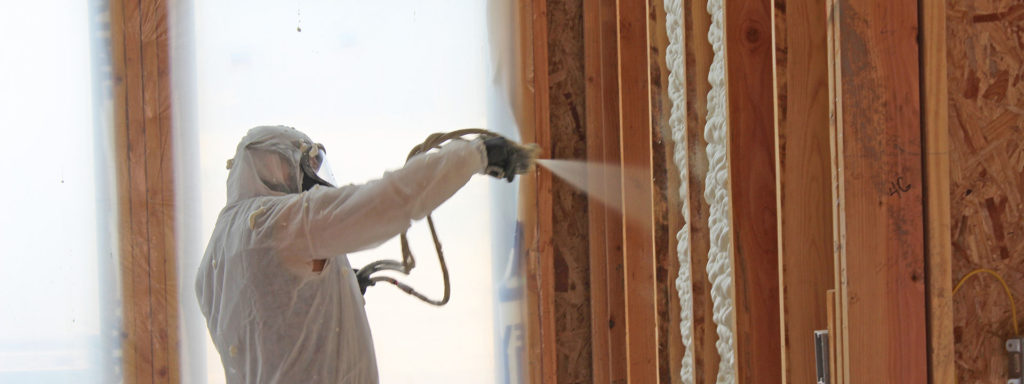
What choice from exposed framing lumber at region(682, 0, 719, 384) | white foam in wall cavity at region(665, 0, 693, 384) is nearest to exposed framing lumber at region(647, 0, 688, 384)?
white foam in wall cavity at region(665, 0, 693, 384)

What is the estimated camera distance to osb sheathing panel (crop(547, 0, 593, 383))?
2902 mm

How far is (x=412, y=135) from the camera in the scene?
2.90 metres

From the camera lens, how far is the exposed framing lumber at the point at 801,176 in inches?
56.2

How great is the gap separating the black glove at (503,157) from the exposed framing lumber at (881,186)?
0.89 m

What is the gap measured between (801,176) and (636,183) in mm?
993

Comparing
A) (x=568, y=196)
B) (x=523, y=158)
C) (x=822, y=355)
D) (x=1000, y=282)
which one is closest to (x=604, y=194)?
(x=568, y=196)

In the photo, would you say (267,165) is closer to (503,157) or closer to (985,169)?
(503,157)

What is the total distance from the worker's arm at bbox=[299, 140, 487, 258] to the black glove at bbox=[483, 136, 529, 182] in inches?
1.6

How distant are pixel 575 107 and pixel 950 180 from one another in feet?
5.60

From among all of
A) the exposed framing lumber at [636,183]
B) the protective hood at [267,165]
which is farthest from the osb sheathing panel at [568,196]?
the protective hood at [267,165]

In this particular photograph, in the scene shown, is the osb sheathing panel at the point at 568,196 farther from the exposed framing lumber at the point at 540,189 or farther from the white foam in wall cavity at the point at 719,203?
the white foam in wall cavity at the point at 719,203

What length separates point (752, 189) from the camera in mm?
1602

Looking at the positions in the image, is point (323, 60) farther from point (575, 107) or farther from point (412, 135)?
point (575, 107)

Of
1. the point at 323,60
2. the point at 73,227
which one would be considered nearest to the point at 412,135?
the point at 323,60
